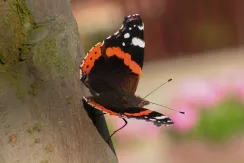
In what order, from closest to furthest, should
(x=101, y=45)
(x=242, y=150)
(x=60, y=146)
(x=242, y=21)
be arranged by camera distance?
(x=60, y=146), (x=101, y=45), (x=242, y=150), (x=242, y=21)

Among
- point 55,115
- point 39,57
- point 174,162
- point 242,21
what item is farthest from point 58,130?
point 242,21

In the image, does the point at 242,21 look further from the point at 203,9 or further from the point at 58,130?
the point at 58,130

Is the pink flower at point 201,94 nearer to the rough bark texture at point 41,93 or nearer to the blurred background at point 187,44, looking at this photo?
the blurred background at point 187,44

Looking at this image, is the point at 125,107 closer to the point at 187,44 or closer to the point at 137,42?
the point at 137,42

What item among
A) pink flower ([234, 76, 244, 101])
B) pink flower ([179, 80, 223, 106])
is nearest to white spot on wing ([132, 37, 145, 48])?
pink flower ([179, 80, 223, 106])

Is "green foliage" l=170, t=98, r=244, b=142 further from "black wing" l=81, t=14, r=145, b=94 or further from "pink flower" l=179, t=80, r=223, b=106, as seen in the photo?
"black wing" l=81, t=14, r=145, b=94

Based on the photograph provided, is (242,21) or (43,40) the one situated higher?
(43,40)

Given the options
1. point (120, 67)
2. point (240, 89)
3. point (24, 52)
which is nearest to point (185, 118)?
point (240, 89)
